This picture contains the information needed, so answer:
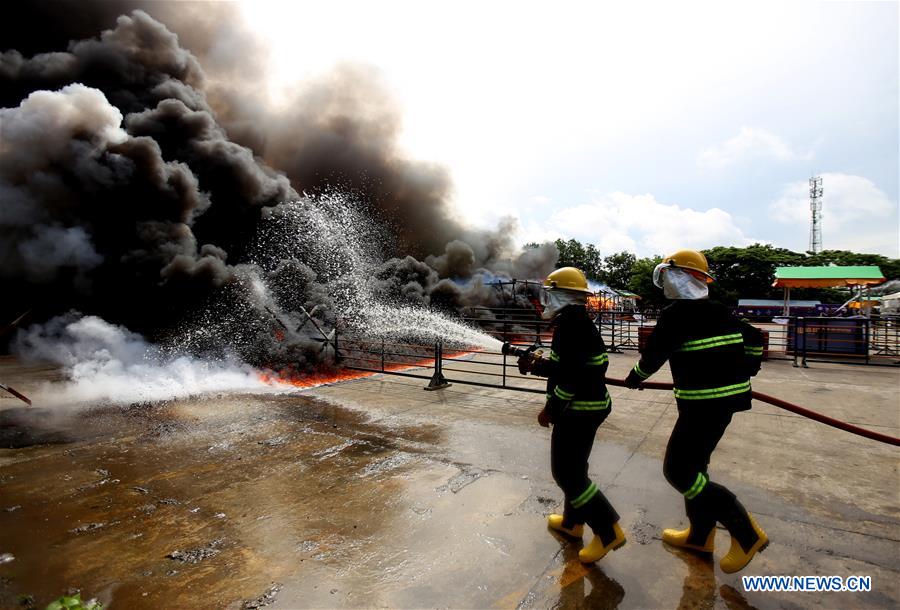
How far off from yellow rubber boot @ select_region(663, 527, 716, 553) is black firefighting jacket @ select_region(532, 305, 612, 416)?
0.90 meters

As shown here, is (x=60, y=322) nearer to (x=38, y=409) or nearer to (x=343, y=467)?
(x=38, y=409)

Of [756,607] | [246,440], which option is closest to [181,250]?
[246,440]

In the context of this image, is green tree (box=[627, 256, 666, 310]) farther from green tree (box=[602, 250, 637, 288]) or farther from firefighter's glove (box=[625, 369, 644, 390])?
firefighter's glove (box=[625, 369, 644, 390])

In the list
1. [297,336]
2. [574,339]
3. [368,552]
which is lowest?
[368,552]

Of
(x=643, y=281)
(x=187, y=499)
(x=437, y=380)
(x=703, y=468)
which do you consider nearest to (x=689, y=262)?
(x=703, y=468)

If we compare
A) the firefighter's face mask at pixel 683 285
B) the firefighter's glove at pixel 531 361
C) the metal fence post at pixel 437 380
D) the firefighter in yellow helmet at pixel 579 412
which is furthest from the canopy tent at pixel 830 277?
the firefighter in yellow helmet at pixel 579 412

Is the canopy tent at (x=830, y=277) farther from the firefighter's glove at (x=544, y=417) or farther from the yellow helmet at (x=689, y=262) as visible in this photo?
the firefighter's glove at (x=544, y=417)

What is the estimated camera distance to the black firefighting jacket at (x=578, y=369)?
2572 millimetres

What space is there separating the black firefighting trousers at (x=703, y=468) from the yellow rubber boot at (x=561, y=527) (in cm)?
66

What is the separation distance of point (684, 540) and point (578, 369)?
1231mm

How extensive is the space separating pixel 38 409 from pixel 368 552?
5666 millimetres

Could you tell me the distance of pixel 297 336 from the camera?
29.6 feet

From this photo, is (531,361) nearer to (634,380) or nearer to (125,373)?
(634,380)

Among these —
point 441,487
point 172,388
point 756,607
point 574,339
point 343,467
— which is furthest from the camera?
point 172,388
